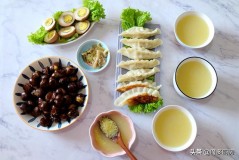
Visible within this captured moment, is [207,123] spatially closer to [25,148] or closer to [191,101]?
[191,101]

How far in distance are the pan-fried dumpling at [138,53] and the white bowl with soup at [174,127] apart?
0.30 metres

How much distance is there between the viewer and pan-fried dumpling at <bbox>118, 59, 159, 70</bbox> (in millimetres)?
1730

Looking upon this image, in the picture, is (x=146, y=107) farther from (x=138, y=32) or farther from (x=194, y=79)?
(x=138, y=32)

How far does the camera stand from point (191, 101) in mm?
1720

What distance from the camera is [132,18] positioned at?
1789 mm

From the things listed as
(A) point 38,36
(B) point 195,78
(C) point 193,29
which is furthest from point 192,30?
(A) point 38,36

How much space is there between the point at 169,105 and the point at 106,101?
33 centimetres

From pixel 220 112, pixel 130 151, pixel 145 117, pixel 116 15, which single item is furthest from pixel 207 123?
pixel 116 15

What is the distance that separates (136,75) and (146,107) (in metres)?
0.17

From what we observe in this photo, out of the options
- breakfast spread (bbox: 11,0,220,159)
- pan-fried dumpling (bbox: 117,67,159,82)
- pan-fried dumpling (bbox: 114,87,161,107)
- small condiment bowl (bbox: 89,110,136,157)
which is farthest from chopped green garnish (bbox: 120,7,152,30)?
small condiment bowl (bbox: 89,110,136,157)

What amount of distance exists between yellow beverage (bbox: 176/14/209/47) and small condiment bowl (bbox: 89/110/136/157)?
1.75 ft

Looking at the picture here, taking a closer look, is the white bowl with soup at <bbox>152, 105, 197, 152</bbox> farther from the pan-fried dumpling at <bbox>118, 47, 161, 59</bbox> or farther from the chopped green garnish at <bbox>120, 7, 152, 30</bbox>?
the chopped green garnish at <bbox>120, 7, 152, 30</bbox>

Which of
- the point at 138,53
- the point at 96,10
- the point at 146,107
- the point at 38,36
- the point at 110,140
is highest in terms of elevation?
the point at 96,10

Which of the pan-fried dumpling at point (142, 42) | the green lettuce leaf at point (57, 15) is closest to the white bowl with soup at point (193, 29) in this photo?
the pan-fried dumpling at point (142, 42)
